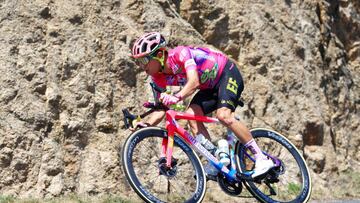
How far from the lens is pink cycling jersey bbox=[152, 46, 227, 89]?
694 cm

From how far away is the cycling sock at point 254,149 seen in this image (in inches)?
286

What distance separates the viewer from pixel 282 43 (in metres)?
13.2

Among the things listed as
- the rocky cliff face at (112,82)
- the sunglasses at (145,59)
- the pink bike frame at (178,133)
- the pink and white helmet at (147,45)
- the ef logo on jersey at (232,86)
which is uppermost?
the pink and white helmet at (147,45)

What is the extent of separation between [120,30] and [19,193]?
3.34 metres

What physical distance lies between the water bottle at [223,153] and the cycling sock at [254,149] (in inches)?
10.6

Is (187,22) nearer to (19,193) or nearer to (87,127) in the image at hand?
(87,127)

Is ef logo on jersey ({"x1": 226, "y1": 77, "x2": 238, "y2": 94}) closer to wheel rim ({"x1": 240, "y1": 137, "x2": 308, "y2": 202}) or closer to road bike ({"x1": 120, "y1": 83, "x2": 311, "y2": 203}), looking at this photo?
road bike ({"x1": 120, "y1": 83, "x2": 311, "y2": 203})

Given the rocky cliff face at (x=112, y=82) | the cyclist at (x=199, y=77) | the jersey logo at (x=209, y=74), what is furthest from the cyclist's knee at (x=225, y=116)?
the rocky cliff face at (x=112, y=82)

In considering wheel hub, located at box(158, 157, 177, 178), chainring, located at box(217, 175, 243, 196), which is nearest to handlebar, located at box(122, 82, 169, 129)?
wheel hub, located at box(158, 157, 177, 178)

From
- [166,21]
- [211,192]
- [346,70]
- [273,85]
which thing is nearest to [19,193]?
[211,192]

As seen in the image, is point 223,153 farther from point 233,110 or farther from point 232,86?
point 232,86

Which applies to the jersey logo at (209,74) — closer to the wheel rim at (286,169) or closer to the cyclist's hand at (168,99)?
the cyclist's hand at (168,99)

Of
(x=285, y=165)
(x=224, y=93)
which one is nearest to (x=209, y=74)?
(x=224, y=93)

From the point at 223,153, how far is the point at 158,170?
0.83 meters
